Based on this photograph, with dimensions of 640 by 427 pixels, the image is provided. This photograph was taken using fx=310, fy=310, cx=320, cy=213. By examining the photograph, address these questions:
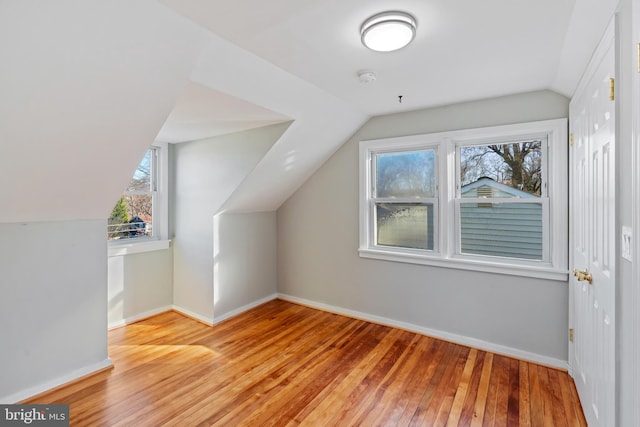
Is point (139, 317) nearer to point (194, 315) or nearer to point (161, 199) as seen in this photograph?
Answer: point (194, 315)

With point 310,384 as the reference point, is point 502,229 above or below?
above

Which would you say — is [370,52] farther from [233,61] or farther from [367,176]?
[367,176]

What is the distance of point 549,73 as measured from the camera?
7.36 ft

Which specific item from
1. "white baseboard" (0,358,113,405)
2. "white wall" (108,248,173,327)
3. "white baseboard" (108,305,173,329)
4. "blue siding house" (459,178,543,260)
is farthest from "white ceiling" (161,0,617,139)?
"white baseboard" (108,305,173,329)

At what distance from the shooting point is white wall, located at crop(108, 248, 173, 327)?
3.34 metres

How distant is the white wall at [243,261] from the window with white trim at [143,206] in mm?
899

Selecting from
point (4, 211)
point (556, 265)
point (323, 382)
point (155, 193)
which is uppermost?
point (155, 193)

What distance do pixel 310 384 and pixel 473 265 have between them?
70.5 inches

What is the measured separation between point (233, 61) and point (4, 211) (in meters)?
1.76

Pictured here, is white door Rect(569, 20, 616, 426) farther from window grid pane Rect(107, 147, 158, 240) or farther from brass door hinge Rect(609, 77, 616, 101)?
window grid pane Rect(107, 147, 158, 240)

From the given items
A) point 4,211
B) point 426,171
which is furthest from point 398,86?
point 4,211

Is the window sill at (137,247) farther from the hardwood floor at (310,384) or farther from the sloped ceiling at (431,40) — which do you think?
the sloped ceiling at (431,40)

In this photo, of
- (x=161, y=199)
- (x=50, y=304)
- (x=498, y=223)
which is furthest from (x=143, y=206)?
(x=498, y=223)

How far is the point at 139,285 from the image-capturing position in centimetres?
354
